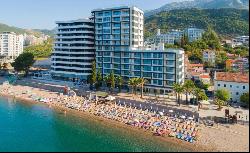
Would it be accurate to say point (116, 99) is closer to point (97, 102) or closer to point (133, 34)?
point (97, 102)

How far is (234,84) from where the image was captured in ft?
241

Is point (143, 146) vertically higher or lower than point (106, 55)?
lower

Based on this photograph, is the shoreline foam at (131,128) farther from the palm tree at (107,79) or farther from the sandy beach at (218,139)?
the palm tree at (107,79)

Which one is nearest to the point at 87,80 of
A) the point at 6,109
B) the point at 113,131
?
the point at 6,109

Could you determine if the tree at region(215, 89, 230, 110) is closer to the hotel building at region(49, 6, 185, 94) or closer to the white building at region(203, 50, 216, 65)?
the hotel building at region(49, 6, 185, 94)

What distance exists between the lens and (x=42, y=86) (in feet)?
335

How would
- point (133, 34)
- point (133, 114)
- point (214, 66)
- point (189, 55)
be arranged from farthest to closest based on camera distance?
point (189, 55)
point (214, 66)
point (133, 34)
point (133, 114)

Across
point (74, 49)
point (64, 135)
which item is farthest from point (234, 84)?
point (74, 49)

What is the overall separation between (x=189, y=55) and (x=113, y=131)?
263 ft

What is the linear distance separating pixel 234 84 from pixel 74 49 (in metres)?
53.8

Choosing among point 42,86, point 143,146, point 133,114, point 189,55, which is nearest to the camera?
point 143,146

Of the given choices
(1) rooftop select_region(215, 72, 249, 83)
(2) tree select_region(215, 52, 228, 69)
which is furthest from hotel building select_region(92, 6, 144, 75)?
(2) tree select_region(215, 52, 228, 69)

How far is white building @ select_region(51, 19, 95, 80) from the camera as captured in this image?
333 ft

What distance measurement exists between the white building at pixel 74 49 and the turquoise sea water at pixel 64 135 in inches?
1149
